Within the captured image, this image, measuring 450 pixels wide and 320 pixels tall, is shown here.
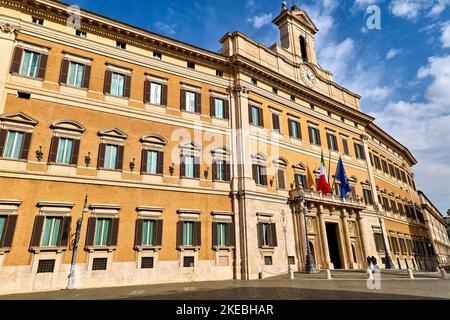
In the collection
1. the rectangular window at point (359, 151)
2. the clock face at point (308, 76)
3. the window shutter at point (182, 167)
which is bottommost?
the window shutter at point (182, 167)

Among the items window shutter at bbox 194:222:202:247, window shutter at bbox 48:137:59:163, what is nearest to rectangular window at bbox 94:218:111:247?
window shutter at bbox 48:137:59:163

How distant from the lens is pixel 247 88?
23609 millimetres

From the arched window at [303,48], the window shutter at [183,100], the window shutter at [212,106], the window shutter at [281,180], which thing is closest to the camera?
the window shutter at [183,100]

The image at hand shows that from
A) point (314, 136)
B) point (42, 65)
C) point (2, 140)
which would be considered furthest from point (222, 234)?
point (42, 65)

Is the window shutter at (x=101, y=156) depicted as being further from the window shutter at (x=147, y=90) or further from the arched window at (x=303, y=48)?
the arched window at (x=303, y=48)

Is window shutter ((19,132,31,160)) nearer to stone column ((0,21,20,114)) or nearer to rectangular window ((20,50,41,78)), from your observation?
stone column ((0,21,20,114))

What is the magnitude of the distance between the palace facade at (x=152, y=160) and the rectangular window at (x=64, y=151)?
7cm

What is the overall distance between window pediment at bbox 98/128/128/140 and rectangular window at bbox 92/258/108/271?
22.7ft

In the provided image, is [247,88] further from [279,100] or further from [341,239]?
[341,239]

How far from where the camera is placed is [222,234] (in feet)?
63.5

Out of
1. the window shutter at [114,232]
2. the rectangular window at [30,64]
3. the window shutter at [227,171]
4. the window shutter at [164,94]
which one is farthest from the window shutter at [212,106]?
the rectangular window at [30,64]

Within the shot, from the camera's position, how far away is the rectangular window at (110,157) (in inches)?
667

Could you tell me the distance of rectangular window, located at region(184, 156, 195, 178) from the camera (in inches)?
760

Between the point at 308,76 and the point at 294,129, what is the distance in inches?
273
